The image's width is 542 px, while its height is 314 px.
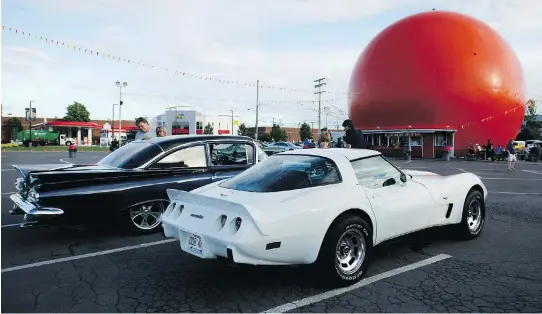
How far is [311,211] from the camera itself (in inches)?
136

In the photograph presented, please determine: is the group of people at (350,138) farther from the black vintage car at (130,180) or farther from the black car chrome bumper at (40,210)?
the black car chrome bumper at (40,210)

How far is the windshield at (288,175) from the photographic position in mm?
3848

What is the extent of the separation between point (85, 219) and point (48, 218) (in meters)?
0.42

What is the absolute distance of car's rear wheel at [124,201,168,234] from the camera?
548cm

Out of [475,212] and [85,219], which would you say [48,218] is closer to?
[85,219]

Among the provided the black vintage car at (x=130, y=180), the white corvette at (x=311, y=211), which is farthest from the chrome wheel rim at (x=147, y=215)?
the white corvette at (x=311, y=211)

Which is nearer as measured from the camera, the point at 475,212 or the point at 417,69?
the point at 475,212

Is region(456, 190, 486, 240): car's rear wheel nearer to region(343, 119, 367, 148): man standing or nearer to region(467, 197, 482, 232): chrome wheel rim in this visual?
region(467, 197, 482, 232): chrome wheel rim

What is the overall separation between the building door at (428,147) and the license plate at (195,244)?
Result: 31835mm

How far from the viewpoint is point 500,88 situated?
3150 cm

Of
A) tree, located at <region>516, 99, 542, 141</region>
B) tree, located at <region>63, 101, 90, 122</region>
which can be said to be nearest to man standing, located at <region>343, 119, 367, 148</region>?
tree, located at <region>516, 99, 542, 141</region>

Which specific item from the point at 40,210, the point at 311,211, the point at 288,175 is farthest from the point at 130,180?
the point at 311,211

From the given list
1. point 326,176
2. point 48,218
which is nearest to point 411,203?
point 326,176

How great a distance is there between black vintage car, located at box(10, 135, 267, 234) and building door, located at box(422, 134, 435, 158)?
28675 millimetres
